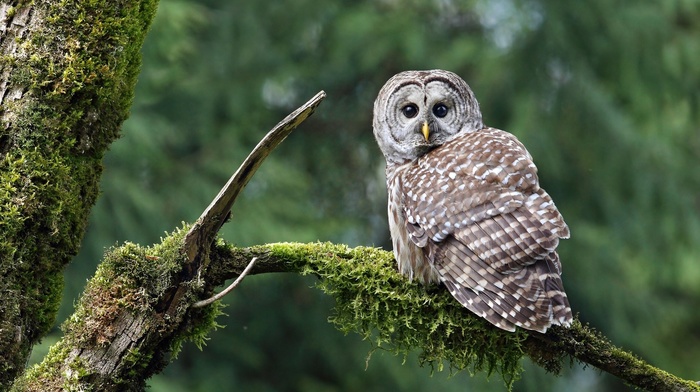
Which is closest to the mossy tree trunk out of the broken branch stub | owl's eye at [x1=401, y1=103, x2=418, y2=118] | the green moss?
the broken branch stub

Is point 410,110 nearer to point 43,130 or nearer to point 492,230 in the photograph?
point 492,230

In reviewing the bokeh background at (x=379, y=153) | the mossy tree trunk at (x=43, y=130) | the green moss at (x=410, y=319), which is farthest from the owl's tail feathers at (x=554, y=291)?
the bokeh background at (x=379, y=153)

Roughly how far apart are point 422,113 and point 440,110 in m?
0.14

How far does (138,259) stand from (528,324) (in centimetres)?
160

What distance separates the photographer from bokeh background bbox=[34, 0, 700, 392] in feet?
42.7

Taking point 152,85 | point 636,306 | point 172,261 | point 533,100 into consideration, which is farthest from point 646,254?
point 172,261

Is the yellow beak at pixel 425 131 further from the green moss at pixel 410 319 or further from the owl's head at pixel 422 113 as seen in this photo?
the green moss at pixel 410 319

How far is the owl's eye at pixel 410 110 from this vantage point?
5512 mm

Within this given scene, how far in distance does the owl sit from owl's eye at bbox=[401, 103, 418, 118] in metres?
0.10

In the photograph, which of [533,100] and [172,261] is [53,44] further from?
[533,100]

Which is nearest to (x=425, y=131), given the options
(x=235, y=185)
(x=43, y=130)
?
(x=235, y=185)

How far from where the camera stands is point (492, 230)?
449 cm

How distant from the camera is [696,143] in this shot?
53.2 feet

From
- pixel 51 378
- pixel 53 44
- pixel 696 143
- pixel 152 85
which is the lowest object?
pixel 51 378
